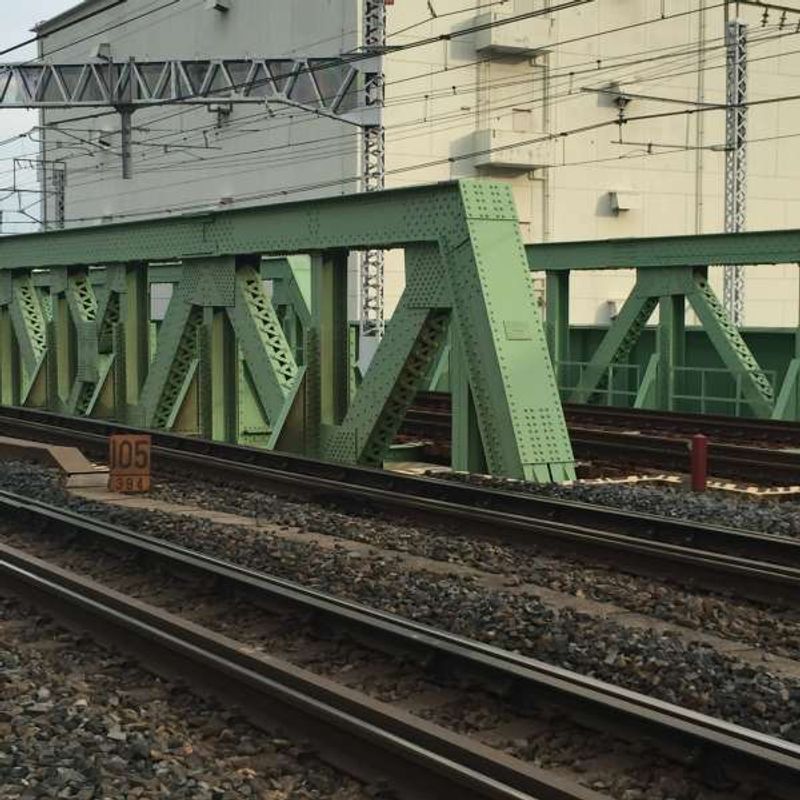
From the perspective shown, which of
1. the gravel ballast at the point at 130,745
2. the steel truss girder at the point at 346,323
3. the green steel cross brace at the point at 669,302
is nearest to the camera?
the gravel ballast at the point at 130,745

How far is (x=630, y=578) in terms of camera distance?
9.37 m

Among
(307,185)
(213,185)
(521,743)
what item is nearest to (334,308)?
(521,743)

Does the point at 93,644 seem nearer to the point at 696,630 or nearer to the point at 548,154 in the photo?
the point at 696,630

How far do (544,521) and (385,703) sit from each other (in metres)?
4.99

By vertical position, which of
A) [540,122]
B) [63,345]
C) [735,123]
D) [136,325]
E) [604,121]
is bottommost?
[63,345]

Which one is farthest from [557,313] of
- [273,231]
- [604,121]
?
[604,121]

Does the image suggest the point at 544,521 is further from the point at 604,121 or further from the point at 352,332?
the point at 604,121

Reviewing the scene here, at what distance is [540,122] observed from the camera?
149 feet

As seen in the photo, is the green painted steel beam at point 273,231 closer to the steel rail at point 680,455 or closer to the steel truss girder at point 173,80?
the steel rail at point 680,455

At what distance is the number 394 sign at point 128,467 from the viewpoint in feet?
46.2

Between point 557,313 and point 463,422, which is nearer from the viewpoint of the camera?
point 463,422

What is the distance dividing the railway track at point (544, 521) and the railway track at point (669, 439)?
369cm

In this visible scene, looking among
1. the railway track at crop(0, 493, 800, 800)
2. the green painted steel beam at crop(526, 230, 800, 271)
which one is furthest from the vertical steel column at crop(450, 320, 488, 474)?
the green painted steel beam at crop(526, 230, 800, 271)

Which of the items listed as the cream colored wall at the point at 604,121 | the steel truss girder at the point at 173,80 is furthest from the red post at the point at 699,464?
the cream colored wall at the point at 604,121
